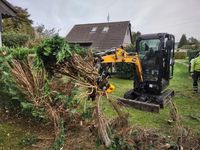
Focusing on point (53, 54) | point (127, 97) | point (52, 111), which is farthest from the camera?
point (127, 97)

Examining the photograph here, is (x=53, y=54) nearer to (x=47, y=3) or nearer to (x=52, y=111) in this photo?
(x=52, y=111)

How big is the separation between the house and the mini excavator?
21617 millimetres

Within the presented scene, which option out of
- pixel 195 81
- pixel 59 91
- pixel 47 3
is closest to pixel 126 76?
→ pixel 195 81

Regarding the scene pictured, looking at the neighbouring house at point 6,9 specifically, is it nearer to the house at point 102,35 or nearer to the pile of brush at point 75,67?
the pile of brush at point 75,67

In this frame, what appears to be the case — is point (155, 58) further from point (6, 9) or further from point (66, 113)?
point (6, 9)

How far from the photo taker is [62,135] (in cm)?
450

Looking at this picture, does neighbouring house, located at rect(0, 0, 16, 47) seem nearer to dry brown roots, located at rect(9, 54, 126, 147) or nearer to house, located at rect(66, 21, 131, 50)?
dry brown roots, located at rect(9, 54, 126, 147)

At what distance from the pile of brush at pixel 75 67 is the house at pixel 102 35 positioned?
25.3m

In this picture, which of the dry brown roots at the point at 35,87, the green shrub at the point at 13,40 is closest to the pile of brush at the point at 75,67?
the dry brown roots at the point at 35,87

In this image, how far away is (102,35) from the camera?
106 ft

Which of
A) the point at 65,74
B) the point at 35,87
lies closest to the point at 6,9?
the point at 35,87

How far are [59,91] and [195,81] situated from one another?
6.41 meters

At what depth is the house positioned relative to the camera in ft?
99.5

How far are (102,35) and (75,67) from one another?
2863 centimetres
